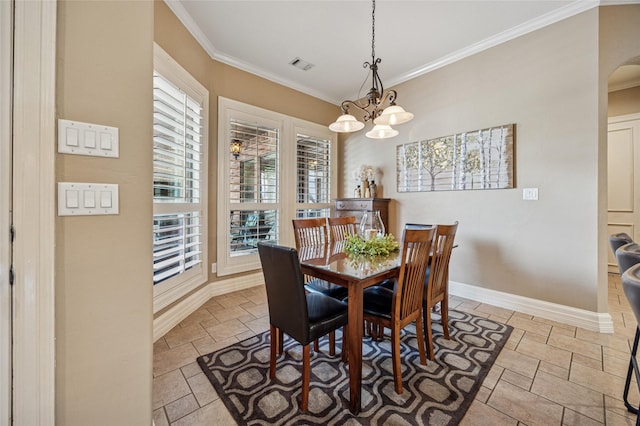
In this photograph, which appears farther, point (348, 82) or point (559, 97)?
point (348, 82)

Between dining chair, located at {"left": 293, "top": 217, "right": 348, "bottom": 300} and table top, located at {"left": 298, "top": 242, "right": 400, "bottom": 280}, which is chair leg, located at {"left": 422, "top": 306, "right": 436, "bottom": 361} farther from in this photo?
dining chair, located at {"left": 293, "top": 217, "right": 348, "bottom": 300}

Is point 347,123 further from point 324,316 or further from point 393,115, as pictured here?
point 324,316

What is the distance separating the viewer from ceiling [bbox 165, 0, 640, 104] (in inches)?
95.2

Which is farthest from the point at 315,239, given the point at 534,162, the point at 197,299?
the point at 534,162

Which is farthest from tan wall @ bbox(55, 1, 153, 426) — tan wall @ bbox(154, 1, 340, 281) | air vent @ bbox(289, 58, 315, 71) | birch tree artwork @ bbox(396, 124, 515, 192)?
birch tree artwork @ bbox(396, 124, 515, 192)

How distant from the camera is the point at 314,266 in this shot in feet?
5.42

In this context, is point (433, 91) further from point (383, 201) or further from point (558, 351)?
point (558, 351)

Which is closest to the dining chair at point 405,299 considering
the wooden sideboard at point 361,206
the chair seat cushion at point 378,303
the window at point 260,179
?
the chair seat cushion at point 378,303

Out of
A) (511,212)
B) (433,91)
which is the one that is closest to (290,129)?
(433,91)

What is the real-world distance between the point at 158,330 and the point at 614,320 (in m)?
4.32

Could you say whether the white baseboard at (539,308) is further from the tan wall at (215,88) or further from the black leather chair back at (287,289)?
the tan wall at (215,88)

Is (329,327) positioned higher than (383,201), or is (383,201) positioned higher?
(383,201)

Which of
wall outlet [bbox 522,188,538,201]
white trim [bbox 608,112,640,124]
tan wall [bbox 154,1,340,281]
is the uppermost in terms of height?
tan wall [bbox 154,1,340,281]

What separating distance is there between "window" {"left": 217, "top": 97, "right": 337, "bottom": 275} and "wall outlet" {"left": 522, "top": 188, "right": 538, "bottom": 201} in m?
2.71
